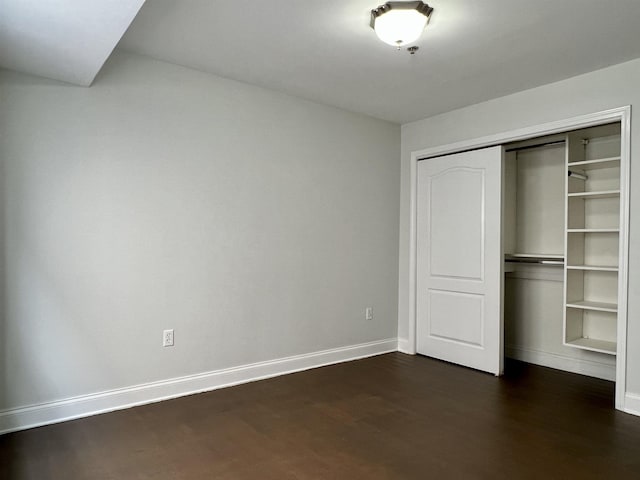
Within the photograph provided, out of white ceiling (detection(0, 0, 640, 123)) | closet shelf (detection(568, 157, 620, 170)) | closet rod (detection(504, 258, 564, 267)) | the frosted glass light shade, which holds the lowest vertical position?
closet rod (detection(504, 258, 564, 267))

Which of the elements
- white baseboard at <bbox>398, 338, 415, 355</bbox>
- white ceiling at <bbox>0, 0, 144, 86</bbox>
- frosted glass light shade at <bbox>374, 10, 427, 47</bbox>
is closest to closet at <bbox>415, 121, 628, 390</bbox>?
white baseboard at <bbox>398, 338, 415, 355</bbox>

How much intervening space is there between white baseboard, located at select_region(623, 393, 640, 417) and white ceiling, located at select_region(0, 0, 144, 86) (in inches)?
152

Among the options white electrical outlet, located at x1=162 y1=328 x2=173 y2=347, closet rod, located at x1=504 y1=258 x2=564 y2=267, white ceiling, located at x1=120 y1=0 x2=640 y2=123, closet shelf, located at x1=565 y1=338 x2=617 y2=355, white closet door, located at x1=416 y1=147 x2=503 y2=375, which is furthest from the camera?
closet rod, located at x1=504 y1=258 x2=564 y2=267

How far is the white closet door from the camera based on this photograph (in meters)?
3.98

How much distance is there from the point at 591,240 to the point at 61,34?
4.30m

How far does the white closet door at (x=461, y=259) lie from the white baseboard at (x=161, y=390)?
2.84ft

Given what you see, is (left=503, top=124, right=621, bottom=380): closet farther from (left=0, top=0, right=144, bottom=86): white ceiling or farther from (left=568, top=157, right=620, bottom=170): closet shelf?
(left=0, top=0, right=144, bottom=86): white ceiling

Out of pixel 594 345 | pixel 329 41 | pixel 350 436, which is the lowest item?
pixel 350 436

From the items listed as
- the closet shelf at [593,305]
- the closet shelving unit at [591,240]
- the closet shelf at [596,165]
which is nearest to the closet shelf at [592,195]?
the closet shelving unit at [591,240]

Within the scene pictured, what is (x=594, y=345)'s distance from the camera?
Result: 366 centimetres

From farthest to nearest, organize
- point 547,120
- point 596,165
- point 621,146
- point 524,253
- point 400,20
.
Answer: point 524,253 < point 596,165 < point 547,120 < point 621,146 < point 400,20

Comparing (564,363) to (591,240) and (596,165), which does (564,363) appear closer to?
(591,240)

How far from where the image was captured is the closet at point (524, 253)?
383 cm

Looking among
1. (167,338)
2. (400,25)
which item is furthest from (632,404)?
(167,338)
